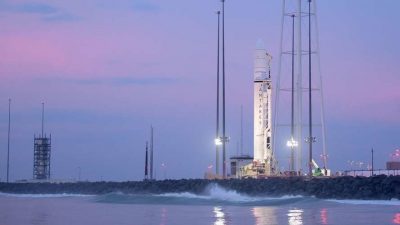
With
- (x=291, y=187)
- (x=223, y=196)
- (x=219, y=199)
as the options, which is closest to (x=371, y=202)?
(x=291, y=187)

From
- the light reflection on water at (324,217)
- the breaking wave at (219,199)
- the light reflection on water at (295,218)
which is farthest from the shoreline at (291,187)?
the light reflection on water at (295,218)

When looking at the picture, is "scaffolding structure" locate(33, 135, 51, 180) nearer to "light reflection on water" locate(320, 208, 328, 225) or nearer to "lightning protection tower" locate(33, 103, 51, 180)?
"lightning protection tower" locate(33, 103, 51, 180)

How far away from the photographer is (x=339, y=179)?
58.8 meters

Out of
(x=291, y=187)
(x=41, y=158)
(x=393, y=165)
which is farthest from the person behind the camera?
(x=41, y=158)

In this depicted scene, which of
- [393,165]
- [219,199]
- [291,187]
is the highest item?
[393,165]

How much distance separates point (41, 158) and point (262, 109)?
4372 cm

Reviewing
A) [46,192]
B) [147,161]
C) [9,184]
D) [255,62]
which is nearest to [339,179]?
[255,62]

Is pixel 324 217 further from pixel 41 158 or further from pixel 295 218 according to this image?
pixel 41 158

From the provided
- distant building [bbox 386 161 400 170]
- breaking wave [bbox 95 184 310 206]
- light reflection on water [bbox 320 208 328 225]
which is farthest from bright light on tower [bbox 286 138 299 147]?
light reflection on water [bbox 320 208 328 225]

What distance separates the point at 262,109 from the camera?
2985 inches

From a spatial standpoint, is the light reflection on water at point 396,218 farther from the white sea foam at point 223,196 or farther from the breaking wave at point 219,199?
the white sea foam at point 223,196

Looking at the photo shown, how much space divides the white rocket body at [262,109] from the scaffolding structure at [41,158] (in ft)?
129

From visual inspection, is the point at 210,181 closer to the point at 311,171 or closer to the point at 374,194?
the point at 311,171

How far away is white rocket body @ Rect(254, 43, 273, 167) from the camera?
75438 millimetres
